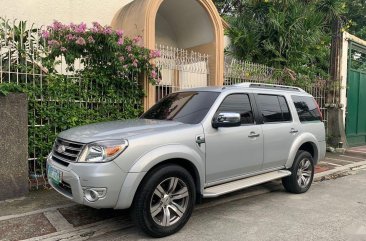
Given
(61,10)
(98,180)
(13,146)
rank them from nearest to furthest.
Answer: (98,180), (13,146), (61,10)

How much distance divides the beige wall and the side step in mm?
6363

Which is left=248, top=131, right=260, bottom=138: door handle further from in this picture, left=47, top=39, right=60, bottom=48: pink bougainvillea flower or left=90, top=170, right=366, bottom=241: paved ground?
left=47, top=39, right=60, bottom=48: pink bougainvillea flower

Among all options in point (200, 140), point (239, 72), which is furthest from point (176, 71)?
point (200, 140)

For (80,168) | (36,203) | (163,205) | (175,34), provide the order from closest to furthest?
(80,168) → (163,205) → (36,203) → (175,34)

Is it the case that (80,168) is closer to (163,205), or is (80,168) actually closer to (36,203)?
(163,205)

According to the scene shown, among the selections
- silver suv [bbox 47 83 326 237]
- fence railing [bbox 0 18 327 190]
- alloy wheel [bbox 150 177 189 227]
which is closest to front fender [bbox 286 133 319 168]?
silver suv [bbox 47 83 326 237]

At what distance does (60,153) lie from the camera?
4.36 metres

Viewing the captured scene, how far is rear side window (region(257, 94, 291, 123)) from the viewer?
557cm

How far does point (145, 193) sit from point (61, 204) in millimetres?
1984

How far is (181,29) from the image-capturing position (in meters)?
10.9

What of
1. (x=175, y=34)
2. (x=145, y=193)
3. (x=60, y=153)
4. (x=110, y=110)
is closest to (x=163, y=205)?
(x=145, y=193)

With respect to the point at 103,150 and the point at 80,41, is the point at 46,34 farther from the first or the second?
the point at 103,150

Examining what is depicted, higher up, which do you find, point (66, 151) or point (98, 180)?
point (66, 151)

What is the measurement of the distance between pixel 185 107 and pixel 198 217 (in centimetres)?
154
